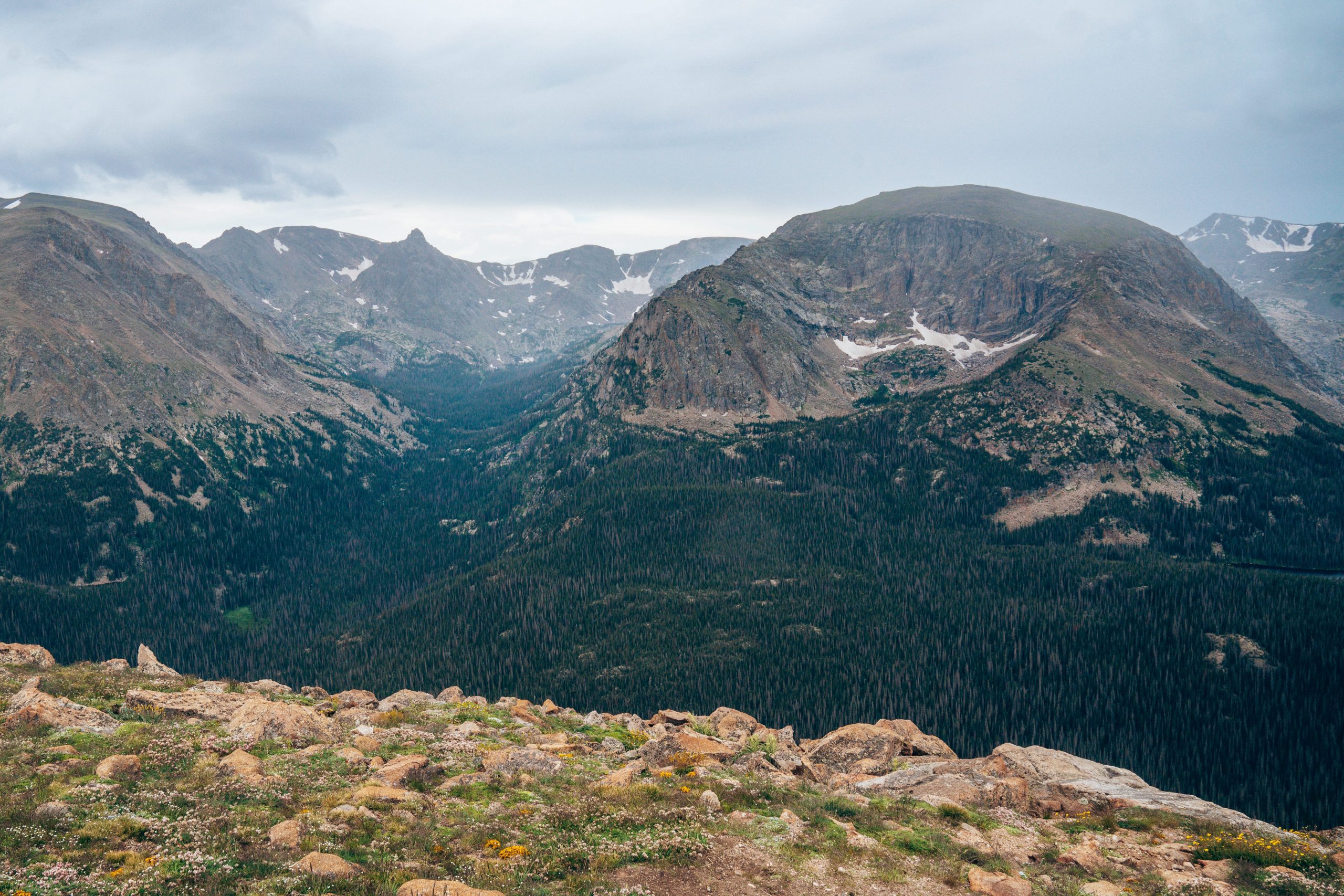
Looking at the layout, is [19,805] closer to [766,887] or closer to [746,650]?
[766,887]

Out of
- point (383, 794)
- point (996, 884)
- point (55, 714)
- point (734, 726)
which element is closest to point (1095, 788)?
point (996, 884)

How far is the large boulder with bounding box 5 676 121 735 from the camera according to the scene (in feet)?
113

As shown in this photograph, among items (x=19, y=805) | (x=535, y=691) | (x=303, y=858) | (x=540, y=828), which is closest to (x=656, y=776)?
(x=540, y=828)

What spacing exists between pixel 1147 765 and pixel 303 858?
16003 centimetres

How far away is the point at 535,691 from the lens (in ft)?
527

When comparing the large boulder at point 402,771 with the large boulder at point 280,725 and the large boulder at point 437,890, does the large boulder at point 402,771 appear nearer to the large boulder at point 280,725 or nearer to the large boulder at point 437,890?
the large boulder at point 280,725

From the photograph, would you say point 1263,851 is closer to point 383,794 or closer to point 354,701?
point 383,794

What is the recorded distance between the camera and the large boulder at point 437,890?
2161cm

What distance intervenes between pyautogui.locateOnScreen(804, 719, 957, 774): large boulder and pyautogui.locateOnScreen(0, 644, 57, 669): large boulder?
193 ft

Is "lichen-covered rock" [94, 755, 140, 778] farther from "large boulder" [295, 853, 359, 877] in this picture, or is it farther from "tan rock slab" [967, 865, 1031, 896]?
"tan rock slab" [967, 865, 1031, 896]

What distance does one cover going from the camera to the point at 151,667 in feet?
185

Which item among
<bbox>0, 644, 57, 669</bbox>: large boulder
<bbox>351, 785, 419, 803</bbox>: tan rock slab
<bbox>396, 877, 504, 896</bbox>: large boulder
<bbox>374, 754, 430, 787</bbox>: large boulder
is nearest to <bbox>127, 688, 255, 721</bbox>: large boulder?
<bbox>0, 644, 57, 669</bbox>: large boulder

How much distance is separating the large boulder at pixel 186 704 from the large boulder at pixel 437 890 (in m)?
27.6

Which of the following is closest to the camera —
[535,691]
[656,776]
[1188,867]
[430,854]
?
[430,854]
